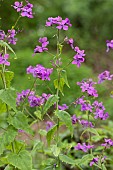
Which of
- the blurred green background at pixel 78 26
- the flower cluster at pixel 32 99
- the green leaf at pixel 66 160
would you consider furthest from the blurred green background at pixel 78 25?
the green leaf at pixel 66 160

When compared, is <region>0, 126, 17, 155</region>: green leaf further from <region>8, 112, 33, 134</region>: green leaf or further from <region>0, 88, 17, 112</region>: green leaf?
<region>0, 88, 17, 112</region>: green leaf

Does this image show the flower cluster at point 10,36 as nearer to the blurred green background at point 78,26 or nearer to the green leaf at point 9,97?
the green leaf at point 9,97

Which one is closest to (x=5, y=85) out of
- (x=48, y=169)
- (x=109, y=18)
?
(x=48, y=169)

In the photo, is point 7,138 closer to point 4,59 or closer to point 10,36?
point 4,59

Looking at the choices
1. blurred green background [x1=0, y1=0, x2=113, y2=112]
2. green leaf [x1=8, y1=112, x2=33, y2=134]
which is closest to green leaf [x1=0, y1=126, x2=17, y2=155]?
green leaf [x1=8, y1=112, x2=33, y2=134]

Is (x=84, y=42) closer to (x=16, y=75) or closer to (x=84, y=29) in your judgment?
(x=84, y=29)
